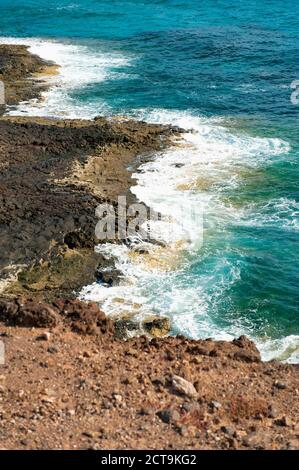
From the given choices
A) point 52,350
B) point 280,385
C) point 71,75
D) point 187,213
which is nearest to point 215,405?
point 280,385

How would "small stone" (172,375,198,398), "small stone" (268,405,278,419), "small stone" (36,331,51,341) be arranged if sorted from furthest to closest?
"small stone" (36,331,51,341), "small stone" (172,375,198,398), "small stone" (268,405,278,419)

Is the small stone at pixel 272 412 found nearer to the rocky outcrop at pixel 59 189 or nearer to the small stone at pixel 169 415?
the small stone at pixel 169 415

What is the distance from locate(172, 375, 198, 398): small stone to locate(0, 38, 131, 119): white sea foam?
25.5m

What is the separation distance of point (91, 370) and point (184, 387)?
2.52 meters

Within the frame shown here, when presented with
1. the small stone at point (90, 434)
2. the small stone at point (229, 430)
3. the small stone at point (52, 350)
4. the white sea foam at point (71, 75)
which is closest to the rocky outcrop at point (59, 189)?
the white sea foam at point (71, 75)

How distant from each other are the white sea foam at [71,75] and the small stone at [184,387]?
25512 millimetres

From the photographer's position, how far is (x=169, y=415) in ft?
50.3

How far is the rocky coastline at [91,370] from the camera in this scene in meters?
14.9

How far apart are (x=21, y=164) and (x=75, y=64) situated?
23025 mm

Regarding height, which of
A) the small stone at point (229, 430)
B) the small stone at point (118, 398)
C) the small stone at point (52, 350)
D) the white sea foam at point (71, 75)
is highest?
the white sea foam at point (71, 75)

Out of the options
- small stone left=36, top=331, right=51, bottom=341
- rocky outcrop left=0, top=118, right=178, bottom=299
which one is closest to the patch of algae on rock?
rocky outcrop left=0, top=118, right=178, bottom=299

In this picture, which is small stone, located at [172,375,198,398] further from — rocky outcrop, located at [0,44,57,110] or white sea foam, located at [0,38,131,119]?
rocky outcrop, located at [0,44,57,110]

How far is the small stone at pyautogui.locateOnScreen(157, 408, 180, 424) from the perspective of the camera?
50.2ft
